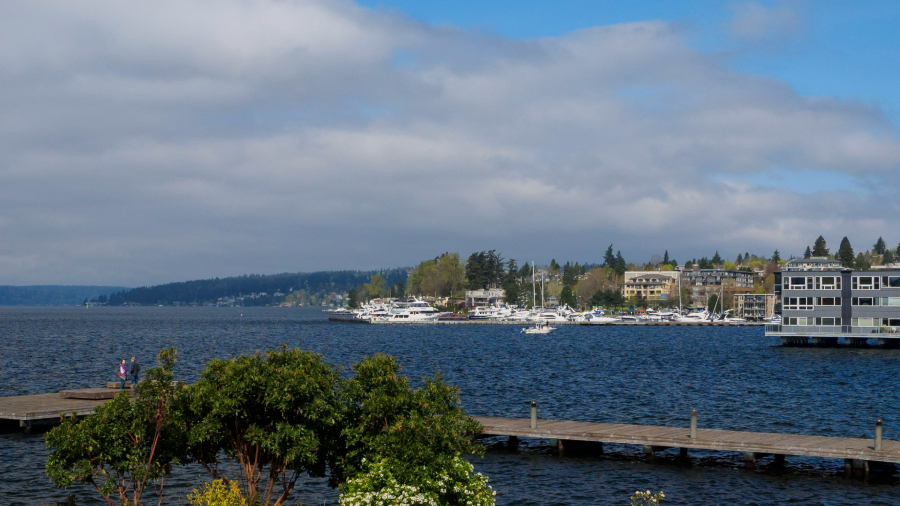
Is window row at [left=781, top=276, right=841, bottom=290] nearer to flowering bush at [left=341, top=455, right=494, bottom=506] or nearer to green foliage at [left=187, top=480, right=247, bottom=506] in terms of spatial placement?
flowering bush at [left=341, top=455, right=494, bottom=506]

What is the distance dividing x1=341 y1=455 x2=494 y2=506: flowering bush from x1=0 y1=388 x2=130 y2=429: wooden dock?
23.2m

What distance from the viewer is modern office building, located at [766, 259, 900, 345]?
360 ft

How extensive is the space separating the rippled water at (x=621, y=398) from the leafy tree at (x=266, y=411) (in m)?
8.94

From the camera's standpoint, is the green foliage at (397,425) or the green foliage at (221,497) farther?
the green foliage at (221,497)

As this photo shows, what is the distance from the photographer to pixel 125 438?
18.0m

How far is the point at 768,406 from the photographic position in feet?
174

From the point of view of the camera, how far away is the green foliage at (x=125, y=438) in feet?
57.3

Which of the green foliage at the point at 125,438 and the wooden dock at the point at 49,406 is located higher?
the green foliage at the point at 125,438

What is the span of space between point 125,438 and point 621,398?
42625mm

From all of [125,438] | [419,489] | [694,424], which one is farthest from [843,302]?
[125,438]

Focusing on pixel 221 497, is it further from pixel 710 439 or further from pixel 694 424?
pixel 710 439

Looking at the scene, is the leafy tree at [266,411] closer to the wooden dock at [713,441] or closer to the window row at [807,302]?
the wooden dock at [713,441]

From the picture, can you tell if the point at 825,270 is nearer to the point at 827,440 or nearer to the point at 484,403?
the point at 484,403

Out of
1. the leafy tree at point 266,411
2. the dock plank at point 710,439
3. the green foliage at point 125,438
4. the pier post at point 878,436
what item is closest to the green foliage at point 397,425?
the leafy tree at point 266,411
